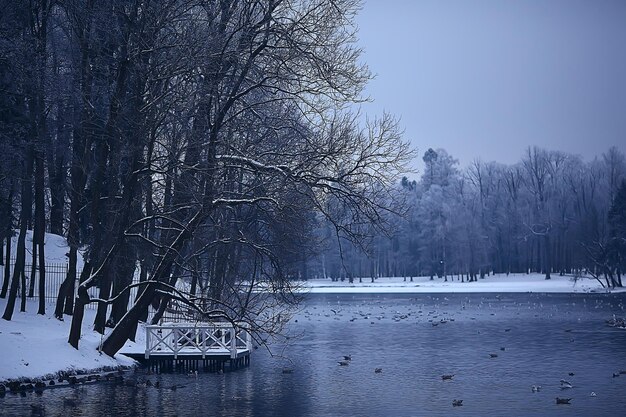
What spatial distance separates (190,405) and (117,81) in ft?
37.7

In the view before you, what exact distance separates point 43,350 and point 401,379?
1293 cm

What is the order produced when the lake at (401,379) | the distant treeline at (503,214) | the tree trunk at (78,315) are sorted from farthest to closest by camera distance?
the distant treeline at (503,214)
the tree trunk at (78,315)
the lake at (401,379)

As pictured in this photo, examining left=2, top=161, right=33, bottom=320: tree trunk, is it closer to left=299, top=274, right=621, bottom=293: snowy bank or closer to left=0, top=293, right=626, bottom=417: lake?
left=0, top=293, right=626, bottom=417: lake

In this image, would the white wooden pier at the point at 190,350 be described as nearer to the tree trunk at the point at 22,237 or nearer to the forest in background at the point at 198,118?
the forest in background at the point at 198,118

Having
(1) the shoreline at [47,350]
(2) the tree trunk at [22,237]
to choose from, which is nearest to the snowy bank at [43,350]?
(1) the shoreline at [47,350]

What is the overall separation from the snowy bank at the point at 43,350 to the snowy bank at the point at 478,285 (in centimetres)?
7272

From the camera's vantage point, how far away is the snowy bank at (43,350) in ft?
92.4

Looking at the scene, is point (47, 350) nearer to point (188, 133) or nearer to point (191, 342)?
point (191, 342)

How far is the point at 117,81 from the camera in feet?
97.3

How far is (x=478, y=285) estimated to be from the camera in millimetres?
116500

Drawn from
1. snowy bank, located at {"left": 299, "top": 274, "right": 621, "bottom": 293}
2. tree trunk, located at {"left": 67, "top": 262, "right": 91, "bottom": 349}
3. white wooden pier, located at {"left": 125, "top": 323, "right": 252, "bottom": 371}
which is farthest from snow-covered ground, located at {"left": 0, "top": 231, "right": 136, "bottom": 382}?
snowy bank, located at {"left": 299, "top": 274, "right": 621, "bottom": 293}

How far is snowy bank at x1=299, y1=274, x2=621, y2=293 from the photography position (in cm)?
10275

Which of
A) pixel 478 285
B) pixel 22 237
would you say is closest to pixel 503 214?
pixel 478 285

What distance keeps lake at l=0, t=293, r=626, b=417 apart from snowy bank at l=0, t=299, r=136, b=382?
1376mm
